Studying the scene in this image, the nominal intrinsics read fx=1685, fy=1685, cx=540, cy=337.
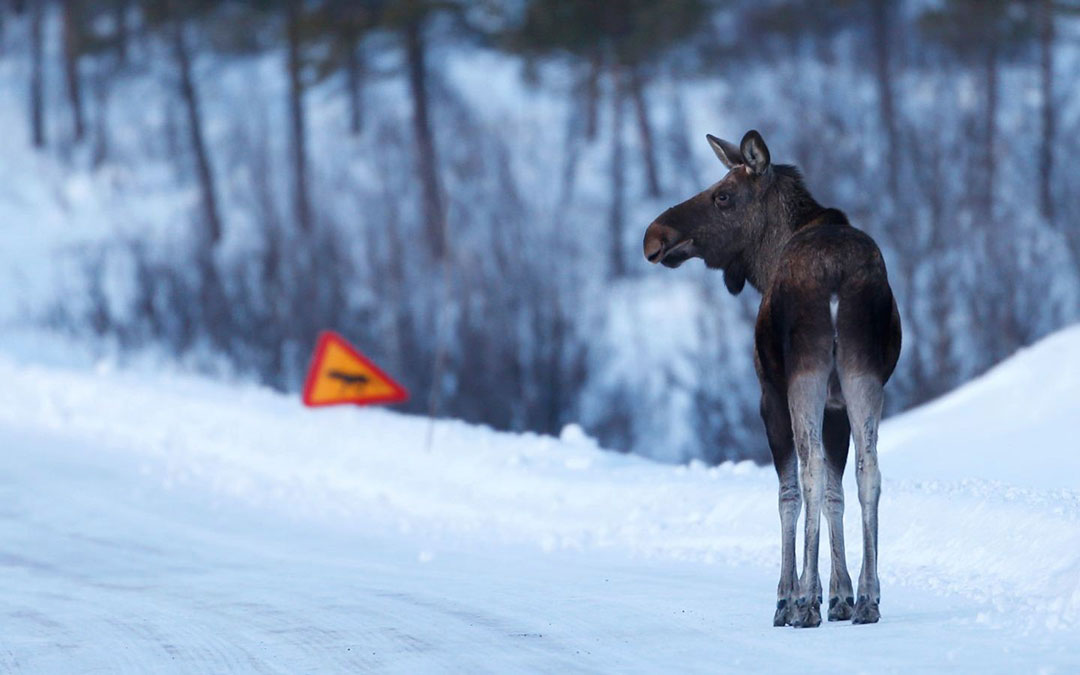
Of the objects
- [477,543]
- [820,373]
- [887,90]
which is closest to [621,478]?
[477,543]

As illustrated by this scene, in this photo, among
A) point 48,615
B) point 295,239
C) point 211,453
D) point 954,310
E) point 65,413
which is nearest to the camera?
point 48,615

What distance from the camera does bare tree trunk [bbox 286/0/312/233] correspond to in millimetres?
39938

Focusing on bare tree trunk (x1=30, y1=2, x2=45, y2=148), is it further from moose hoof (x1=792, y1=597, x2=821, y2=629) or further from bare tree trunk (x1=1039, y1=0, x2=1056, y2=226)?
moose hoof (x1=792, y1=597, x2=821, y2=629)

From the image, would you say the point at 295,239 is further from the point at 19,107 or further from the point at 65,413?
the point at 19,107

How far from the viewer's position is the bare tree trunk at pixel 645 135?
1596 inches

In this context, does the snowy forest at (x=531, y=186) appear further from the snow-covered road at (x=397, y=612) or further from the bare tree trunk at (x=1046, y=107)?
the snow-covered road at (x=397, y=612)

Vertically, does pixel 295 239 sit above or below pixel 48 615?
above

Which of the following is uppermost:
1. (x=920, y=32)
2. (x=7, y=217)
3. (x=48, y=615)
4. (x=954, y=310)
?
(x=920, y=32)

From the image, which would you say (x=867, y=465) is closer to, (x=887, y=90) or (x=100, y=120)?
(x=887, y=90)

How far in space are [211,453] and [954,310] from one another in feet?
50.9

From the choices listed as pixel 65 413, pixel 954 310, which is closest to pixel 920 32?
pixel 954 310

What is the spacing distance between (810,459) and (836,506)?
0.40 metres

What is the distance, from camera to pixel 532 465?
14.6 m

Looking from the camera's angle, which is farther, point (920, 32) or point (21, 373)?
point (920, 32)
